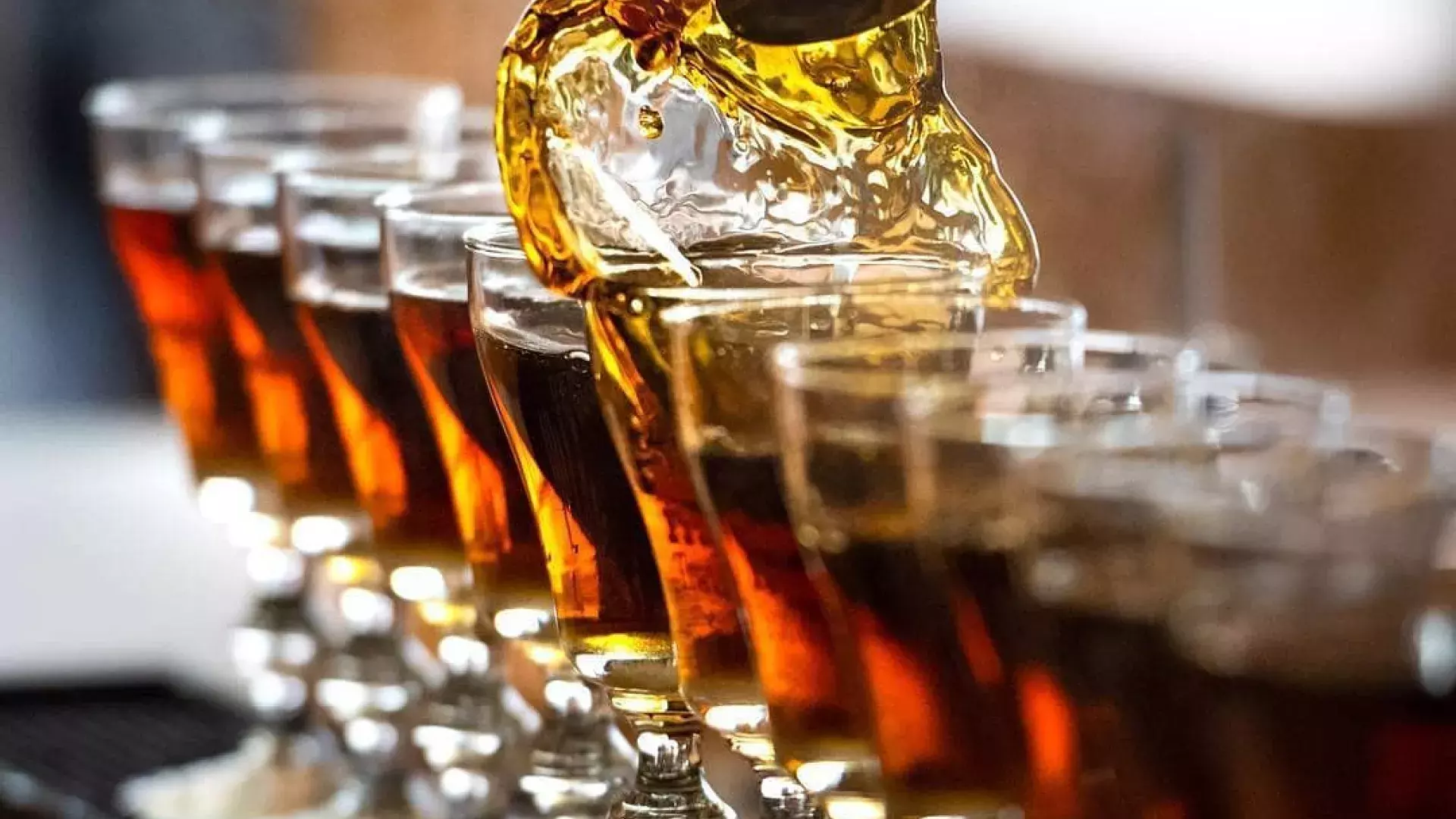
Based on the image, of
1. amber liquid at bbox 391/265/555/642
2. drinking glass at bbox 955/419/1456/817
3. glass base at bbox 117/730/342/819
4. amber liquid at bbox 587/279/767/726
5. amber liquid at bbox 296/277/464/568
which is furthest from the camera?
glass base at bbox 117/730/342/819

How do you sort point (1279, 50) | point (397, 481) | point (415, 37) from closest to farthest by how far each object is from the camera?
point (397, 481), point (1279, 50), point (415, 37)

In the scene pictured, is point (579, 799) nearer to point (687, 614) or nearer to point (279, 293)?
point (687, 614)

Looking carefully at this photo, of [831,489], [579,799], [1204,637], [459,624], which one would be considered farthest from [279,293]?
[1204,637]

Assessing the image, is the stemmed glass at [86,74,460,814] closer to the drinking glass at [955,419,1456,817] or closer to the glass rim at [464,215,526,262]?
the glass rim at [464,215,526,262]

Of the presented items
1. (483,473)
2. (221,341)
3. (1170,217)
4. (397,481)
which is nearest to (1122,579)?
(483,473)

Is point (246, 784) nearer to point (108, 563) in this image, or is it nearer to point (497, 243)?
point (497, 243)

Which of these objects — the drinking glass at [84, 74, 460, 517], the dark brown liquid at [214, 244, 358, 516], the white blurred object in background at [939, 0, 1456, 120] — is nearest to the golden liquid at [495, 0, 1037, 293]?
the dark brown liquid at [214, 244, 358, 516]
